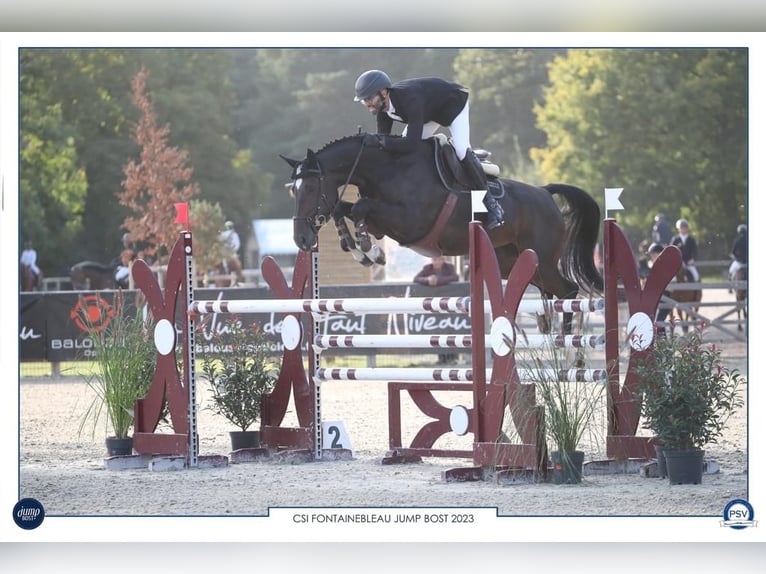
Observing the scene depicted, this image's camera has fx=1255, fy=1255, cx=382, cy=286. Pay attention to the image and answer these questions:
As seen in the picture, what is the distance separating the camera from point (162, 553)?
4.62 metres

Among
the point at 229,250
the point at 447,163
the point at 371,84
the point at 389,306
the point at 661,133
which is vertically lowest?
the point at 389,306

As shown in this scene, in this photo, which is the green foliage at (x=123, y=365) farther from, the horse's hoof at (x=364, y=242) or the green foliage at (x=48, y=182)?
the green foliage at (x=48, y=182)

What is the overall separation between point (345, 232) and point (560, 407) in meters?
1.67

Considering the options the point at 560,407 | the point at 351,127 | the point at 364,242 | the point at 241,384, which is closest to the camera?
the point at 560,407

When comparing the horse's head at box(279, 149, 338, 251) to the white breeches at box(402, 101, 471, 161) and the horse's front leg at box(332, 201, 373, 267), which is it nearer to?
the horse's front leg at box(332, 201, 373, 267)

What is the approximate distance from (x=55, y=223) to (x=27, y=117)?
233 inches

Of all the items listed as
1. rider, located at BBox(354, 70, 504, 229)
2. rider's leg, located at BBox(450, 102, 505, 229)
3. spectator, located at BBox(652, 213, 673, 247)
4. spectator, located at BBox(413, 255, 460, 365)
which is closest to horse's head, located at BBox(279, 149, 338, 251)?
rider, located at BBox(354, 70, 504, 229)

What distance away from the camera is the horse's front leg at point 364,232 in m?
6.60

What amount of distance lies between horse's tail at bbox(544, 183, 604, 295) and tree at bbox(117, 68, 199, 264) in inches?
588

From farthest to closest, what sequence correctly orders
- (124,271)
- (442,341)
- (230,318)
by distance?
(124,271), (230,318), (442,341)

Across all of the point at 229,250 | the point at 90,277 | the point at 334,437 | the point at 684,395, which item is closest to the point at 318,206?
the point at 334,437

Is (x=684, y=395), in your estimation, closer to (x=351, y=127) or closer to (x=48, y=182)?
(x=48, y=182)

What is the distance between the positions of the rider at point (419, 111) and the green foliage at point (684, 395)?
156cm

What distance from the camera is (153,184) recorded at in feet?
77.6
